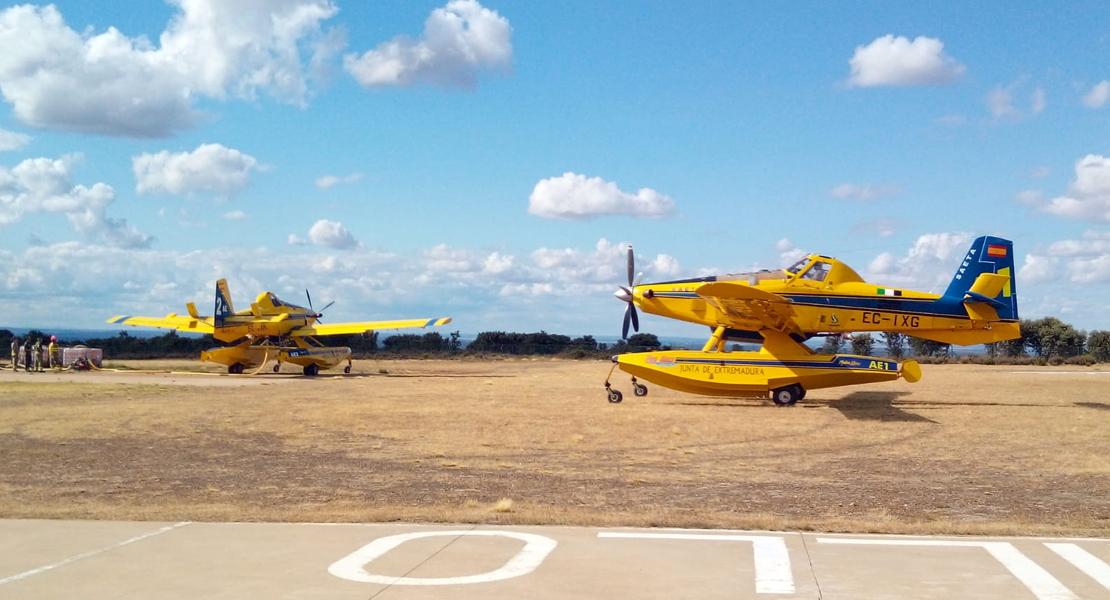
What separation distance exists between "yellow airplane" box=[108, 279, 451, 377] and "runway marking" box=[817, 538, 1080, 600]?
96.8 feet

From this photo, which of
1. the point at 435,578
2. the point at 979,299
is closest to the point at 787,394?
the point at 979,299

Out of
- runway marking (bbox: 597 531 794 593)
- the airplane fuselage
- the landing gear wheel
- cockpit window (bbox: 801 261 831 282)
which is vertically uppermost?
cockpit window (bbox: 801 261 831 282)

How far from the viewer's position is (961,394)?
22.8 m

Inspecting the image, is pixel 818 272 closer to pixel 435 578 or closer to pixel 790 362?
pixel 790 362

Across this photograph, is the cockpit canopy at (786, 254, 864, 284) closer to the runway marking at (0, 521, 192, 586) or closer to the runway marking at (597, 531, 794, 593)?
the runway marking at (597, 531, 794, 593)

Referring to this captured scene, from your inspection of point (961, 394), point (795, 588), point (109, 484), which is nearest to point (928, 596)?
point (795, 588)

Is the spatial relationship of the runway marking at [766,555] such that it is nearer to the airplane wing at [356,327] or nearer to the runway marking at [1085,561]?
the runway marking at [1085,561]

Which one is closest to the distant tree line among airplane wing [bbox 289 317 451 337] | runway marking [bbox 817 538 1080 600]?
airplane wing [bbox 289 317 451 337]

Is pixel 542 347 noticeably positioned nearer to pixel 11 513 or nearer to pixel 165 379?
pixel 165 379

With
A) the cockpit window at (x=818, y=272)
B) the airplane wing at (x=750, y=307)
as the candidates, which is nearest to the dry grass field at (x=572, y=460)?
the airplane wing at (x=750, y=307)

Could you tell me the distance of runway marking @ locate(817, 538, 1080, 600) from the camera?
5.53m

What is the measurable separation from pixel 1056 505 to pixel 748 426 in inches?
286

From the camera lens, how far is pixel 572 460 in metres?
12.3

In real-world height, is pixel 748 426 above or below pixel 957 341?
below
